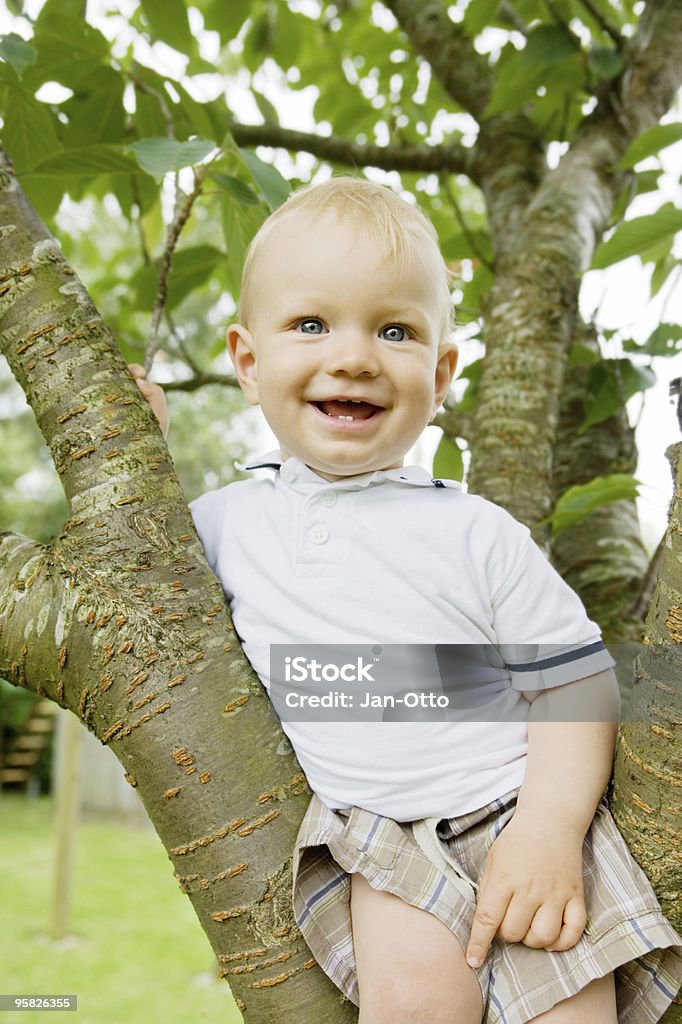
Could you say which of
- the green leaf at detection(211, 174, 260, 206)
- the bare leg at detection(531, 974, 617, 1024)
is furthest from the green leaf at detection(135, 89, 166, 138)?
the bare leg at detection(531, 974, 617, 1024)

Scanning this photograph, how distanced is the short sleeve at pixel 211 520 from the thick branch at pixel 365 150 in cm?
139

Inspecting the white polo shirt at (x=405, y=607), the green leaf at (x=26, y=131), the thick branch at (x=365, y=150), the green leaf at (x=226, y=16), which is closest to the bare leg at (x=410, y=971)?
the white polo shirt at (x=405, y=607)

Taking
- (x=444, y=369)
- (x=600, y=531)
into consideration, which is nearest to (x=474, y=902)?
(x=444, y=369)

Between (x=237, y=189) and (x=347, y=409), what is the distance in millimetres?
362

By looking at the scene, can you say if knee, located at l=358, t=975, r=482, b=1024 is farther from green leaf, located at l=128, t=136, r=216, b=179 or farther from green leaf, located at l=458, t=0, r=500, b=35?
green leaf, located at l=458, t=0, r=500, b=35

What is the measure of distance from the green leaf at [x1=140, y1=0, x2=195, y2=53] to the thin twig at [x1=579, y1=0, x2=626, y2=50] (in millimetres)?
792

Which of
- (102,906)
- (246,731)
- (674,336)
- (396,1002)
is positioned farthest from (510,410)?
(102,906)

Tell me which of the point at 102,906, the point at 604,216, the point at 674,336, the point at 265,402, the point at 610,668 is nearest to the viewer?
the point at 610,668

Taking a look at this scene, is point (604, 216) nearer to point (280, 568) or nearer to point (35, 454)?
point (280, 568)

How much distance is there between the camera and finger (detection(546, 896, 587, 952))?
81 centimetres

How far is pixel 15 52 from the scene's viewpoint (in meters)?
1.15

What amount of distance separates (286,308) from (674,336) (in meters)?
0.92

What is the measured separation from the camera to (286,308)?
1.03 metres

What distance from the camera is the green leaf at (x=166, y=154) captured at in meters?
0.98
